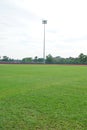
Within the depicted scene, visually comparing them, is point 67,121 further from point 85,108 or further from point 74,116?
point 85,108

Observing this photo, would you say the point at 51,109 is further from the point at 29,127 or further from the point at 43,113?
the point at 29,127

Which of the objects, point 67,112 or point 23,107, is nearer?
point 67,112

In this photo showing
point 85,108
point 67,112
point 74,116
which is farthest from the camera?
point 85,108

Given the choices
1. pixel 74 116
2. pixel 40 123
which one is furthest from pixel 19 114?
pixel 74 116

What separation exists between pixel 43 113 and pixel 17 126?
1434mm

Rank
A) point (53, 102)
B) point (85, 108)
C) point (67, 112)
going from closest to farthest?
1. point (67, 112)
2. point (85, 108)
3. point (53, 102)

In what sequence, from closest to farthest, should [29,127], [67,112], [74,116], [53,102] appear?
[29,127] → [74,116] → [67,112] → [53,102]

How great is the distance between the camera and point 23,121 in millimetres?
6473

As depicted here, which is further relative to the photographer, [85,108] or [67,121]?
[85,108]

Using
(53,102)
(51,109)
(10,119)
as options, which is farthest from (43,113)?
(53,102)

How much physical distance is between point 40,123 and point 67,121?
74 centimetres

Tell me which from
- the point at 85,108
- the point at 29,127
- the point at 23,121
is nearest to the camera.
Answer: the point at 29,127

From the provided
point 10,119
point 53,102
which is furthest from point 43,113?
point 53,102

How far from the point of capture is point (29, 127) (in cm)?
600
